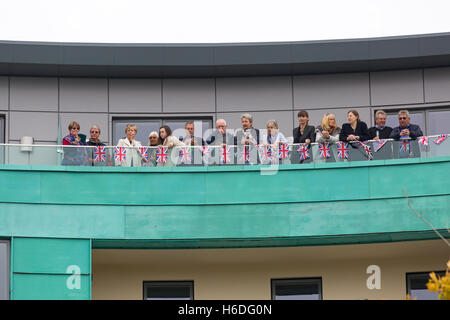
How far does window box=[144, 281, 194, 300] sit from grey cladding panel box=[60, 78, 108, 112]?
5229 millimetres

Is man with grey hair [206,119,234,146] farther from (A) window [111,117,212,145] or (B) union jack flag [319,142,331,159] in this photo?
(A) window [111,117,212,145]

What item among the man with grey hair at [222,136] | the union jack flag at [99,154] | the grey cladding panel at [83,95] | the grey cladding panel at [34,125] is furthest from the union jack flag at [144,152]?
the grey cladding panel at [34,125]

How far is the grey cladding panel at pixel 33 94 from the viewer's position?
25578mm

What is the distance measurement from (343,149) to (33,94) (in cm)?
882

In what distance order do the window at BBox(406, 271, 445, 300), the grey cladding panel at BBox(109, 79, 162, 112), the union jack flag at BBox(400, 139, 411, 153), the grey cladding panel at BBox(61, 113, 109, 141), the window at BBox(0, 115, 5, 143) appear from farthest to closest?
1. the grey cladding panel at BBox(109, 79, 162, 112)
2. the grey cladding panel at BBox(61, 113, 109, 141)
3. the window at BBox(0, 115, 5, 143)
4. the window at BBox(406, 271, 445, 300)
5. the union jack flag at BBox(400, 139, 411, 153)

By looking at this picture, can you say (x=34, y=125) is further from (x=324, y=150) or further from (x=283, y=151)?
(x=324, y=150)

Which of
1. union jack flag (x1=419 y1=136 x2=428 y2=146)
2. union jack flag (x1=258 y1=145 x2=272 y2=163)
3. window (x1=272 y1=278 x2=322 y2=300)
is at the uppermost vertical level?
union jack flag (x1=419 y1=136 x2=428 y2=146)

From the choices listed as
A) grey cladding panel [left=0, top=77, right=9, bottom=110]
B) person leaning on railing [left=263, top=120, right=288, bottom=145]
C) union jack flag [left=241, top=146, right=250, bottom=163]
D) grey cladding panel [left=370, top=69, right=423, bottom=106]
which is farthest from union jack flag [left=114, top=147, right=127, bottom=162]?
grey cladding panel [left=370, top=69, right=423, bottom=106]

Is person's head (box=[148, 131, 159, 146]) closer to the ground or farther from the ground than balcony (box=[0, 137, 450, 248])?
farther from the ground

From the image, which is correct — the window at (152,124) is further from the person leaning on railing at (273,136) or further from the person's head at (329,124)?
→ the person's head at (329,124)

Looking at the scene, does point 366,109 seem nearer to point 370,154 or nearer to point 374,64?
point 374,64

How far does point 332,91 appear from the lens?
25.9 metres

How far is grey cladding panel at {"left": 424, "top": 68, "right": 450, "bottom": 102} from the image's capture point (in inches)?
1002
